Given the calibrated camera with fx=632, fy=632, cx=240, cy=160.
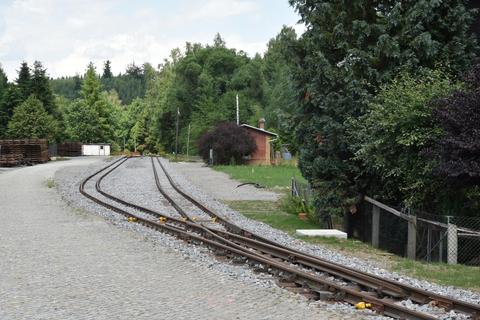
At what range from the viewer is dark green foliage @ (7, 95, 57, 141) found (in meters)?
80.0

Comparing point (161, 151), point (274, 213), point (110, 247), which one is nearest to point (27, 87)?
point (161, 151)

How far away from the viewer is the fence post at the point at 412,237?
13461mm

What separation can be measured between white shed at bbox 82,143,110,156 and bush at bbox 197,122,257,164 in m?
41.0

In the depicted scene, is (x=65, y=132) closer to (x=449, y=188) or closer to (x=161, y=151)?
(x=161, y=151)

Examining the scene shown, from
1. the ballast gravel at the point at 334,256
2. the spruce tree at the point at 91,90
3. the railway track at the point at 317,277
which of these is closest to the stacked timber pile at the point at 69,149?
the spruce tree at the point at 91,90

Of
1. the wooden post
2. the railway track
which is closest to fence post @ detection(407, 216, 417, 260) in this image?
the wooden post

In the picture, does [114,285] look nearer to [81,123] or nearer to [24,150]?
[24,150]

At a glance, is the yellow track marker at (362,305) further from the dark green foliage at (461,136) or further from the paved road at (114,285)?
the dark green foliage at (461,136)

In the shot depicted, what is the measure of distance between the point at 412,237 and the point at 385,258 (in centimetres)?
91

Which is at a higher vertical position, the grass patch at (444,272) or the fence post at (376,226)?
the fence post at (376,226)

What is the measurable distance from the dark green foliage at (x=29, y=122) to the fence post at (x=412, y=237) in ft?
239

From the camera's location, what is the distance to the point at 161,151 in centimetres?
11556

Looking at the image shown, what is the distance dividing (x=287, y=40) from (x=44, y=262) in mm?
10020

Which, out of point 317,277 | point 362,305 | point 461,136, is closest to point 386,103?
point 461,136
